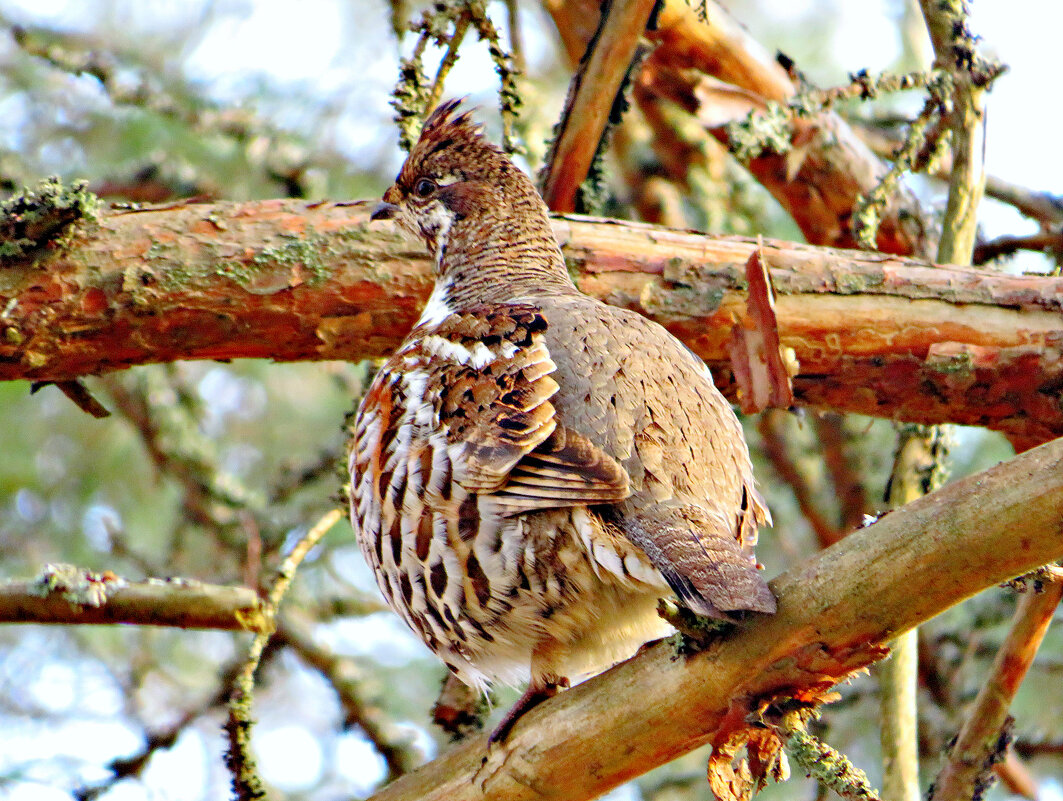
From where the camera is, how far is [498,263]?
14.4 feet

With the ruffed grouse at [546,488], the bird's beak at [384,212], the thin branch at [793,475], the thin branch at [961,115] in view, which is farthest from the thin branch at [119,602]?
the thin branch at [793,475]

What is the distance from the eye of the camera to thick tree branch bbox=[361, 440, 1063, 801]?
2.37 m

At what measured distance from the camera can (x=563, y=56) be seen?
26.2ft

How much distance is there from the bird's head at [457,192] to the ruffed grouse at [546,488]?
62 centimetres

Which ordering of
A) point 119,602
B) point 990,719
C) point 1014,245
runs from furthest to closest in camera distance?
1. point 1014,245
2. point 990,719
3. point 119,602

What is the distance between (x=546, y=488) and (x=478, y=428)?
1.14 feet

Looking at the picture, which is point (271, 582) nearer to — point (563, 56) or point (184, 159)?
point (184, 159)

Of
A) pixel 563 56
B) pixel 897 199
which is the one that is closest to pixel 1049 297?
pixel 897 199

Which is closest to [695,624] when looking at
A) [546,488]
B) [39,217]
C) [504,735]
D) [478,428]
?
[546,488]

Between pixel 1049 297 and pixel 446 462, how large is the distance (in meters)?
2.49

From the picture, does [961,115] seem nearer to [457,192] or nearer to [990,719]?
[457,192]

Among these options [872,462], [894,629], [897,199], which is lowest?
[894,629]

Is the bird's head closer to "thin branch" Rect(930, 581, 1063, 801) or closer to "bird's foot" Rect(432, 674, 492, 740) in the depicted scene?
"bird's foot" Rect(432, 674, 492, 740)

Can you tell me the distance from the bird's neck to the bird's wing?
27cm
